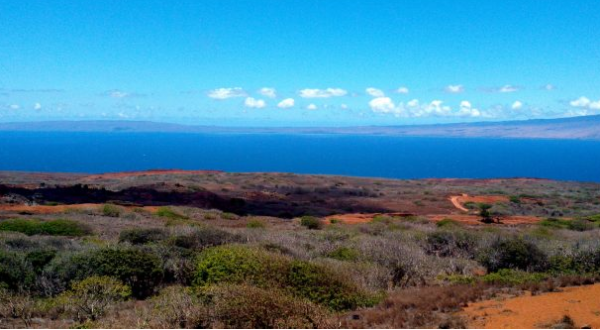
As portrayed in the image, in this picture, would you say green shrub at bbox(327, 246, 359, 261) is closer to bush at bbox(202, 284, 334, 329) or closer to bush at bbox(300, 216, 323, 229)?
bush at bbox(202, 284, 334, 329)

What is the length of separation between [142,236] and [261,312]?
9.08 meters

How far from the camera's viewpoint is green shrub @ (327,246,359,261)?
12.7 m

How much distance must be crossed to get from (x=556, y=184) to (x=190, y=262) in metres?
67.7

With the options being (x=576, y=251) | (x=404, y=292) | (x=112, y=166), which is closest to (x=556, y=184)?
(x=576, y=251)

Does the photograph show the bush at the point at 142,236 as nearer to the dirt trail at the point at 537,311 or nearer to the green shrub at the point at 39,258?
the green shrub at the point at 39,258

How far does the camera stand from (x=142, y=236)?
14.4 metres

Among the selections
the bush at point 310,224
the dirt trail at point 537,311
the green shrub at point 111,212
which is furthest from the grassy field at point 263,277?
the green shrub at point 111,212

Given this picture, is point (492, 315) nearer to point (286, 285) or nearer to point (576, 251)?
point (286, 285)

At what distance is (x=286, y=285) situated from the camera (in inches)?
327

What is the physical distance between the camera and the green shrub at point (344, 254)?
12703mm

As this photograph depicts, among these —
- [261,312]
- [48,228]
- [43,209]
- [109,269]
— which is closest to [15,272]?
[109,269]

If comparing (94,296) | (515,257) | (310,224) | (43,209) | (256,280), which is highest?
(256,280)

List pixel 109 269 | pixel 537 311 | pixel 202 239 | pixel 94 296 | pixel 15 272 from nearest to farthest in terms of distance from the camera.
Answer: pixel 537 311, pixel 94 296, pixel 15 272, pixel 109 269, pixel 202 239

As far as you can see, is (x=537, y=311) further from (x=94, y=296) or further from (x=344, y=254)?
(x=94, y=296)
